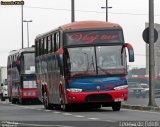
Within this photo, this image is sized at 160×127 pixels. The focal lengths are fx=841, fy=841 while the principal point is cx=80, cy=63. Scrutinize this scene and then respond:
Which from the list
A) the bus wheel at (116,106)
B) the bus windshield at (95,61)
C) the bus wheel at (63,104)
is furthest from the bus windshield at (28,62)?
the bus windshield at (95,61)

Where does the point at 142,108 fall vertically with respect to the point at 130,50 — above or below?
below

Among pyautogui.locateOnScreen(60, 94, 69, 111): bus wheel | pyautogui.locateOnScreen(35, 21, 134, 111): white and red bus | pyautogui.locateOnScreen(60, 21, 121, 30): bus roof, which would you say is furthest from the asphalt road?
pyautogui.locateOnScreen(60, 21, 121, 30): bus roof

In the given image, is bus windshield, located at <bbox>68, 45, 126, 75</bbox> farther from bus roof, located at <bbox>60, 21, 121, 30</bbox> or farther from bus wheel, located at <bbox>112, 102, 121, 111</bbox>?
bus wheel, located at <bbox>112, 102, 121, 111</bbox>

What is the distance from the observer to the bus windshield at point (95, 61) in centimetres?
3253

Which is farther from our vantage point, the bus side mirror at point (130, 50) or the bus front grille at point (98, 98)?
the bus front grille at point (98, 98)

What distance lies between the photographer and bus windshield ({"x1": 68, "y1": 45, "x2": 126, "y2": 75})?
32531 mm

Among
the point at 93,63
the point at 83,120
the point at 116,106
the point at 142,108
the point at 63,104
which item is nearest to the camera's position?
the point at 83,120

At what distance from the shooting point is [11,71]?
57.1m

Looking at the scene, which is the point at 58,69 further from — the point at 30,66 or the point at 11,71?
the point at 11,71

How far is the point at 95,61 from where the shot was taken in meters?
32.6

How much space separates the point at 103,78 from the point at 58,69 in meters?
2.59

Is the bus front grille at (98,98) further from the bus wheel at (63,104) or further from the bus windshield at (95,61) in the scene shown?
the bus wheel at (63,104)

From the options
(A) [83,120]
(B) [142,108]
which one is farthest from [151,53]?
(A) [83,120]

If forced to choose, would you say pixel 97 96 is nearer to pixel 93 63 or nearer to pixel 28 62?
pixel 93 63
